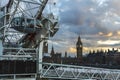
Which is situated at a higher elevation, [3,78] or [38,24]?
[38,24]

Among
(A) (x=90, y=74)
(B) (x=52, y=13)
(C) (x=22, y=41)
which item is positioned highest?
(B) (x=52, y=13)

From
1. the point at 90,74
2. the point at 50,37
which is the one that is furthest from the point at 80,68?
the point at 50,37

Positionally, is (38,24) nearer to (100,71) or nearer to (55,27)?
(55,27)

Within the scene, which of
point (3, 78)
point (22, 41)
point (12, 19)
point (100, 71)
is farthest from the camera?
point (22, 41)

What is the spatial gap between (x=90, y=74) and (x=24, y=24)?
15.0 m

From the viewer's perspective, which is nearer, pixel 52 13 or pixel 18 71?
pixel 18 71

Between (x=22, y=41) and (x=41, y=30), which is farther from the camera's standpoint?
(x=22, y=41)

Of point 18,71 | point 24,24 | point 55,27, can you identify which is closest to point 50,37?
point 55,27

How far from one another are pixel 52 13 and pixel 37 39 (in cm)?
591

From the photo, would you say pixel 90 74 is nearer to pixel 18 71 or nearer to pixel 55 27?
pixel 55 27

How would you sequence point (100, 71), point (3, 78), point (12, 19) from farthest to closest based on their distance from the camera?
point (100, 71)
point (12, 19)
point (3, 78)

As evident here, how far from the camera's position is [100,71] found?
53125 millimetres

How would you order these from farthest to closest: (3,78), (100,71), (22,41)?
(22,41) → (100,71) → (3,78)

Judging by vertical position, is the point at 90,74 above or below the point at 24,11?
below
